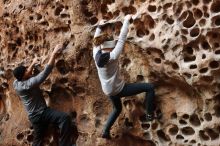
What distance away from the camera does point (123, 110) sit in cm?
555

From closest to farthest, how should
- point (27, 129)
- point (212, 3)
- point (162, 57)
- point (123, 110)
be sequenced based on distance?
point (212, 3) < point (162, 57) < point (123, 110) < point (27, 129)

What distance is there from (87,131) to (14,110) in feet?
3.82

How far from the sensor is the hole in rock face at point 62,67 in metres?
5.85

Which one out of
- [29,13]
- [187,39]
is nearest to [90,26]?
[29,13]

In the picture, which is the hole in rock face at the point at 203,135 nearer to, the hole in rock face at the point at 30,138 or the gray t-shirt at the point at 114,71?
the gray t-shirt at the point at 114,71

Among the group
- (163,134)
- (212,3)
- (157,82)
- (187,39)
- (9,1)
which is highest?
(9,1)

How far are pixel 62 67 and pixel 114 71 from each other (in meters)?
1.11

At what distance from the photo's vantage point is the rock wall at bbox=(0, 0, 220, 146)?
16.1ft

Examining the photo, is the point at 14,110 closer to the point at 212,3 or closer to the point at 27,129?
the point at 27,129

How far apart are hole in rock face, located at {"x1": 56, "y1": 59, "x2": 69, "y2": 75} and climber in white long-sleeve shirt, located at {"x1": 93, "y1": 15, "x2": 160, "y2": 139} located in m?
0.81

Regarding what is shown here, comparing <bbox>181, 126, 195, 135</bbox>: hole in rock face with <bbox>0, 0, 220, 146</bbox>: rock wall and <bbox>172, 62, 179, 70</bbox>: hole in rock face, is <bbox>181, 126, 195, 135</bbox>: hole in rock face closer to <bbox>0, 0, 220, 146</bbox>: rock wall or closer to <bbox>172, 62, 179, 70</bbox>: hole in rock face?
<bbox>0, 0, 220, 146</bbox>: rock wall

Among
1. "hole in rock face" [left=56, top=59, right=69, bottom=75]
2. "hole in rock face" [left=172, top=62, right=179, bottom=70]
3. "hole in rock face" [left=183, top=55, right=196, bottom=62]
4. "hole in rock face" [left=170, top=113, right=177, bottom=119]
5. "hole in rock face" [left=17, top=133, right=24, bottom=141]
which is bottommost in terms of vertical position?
"hole in rock face" [left=17, top=133, right=24, bottom=141]

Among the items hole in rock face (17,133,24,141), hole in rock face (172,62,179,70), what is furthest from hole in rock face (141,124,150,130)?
hole in rock face (17,133,24,141)

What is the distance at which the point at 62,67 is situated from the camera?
5.88 m
